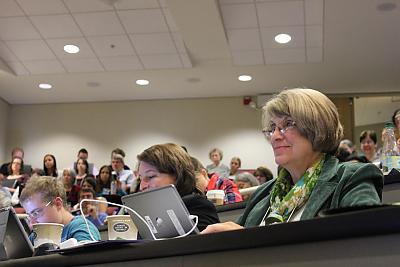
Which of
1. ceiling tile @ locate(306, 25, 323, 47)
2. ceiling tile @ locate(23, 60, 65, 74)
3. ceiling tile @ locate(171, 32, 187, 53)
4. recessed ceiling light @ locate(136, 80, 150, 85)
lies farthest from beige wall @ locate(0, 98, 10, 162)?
ceiling tile @ locate(306, 25, 323, 47)

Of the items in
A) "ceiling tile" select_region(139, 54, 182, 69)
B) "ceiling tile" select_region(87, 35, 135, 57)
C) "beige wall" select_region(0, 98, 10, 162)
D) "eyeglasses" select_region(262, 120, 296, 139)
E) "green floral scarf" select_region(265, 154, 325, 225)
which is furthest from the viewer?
"beige wall" select_region(0, 98, 10, 162)

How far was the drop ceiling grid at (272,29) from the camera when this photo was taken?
223 inches

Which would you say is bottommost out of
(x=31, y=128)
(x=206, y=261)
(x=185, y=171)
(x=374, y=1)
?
(x=206, y=261)

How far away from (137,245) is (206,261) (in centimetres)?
19

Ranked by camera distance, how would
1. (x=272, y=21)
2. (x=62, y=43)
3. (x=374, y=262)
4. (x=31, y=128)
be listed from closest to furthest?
(x=374, y=262), (x=272, y=21), (x=62, y=43), (x=31, y=128)

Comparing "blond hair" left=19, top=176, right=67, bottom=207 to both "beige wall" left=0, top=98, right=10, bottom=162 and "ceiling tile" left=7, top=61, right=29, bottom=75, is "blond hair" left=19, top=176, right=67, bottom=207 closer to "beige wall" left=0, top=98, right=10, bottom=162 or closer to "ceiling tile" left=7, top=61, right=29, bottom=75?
"ceiling tile" left=7, top=61, right=29, bottom=75

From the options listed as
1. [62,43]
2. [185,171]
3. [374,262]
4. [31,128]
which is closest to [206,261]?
[374,262]

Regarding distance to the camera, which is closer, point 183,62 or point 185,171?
point 185,171

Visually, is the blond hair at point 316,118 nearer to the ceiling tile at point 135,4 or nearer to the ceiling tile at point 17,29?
the ceiling tile at point 135,4

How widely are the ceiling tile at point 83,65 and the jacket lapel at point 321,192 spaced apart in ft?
19.2

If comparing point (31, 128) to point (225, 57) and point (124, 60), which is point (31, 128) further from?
point (225, 57)

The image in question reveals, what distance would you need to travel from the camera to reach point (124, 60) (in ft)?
23.4

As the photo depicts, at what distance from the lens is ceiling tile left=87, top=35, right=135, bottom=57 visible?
642 centimetres

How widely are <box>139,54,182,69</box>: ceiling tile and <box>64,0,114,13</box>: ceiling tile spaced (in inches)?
52.7
